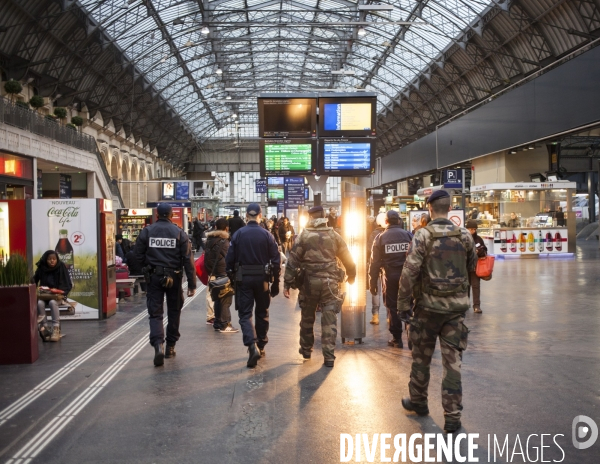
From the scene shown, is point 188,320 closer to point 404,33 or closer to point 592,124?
point 592,124

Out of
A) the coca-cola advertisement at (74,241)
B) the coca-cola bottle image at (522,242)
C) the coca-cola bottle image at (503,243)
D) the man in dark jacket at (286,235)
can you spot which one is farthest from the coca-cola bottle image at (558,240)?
the coca-cola advertisement at (74,241)

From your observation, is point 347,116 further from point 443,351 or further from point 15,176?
point 15,176

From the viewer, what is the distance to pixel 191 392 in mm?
5988

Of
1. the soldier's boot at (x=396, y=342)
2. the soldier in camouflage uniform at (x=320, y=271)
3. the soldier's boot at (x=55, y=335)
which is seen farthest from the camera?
the soldier's boot at (x=55, y=335)

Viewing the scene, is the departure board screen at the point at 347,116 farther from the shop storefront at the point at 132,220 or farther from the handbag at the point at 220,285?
the shop storefront at the point at 132,220

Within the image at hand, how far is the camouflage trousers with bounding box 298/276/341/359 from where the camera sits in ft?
23.1

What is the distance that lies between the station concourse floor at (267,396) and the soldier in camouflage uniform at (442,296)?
39 cm

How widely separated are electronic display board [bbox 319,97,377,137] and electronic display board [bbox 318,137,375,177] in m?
0.16

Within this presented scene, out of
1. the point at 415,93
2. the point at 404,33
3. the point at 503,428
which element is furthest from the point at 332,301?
the point at 415,93

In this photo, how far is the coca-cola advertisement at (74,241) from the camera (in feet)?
36.0

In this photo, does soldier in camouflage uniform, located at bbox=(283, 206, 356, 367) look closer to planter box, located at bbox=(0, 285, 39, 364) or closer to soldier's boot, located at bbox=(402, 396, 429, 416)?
soldier's boot, located at bbox=(402, 396, 429, 416)

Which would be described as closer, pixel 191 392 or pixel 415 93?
pixel 191 392

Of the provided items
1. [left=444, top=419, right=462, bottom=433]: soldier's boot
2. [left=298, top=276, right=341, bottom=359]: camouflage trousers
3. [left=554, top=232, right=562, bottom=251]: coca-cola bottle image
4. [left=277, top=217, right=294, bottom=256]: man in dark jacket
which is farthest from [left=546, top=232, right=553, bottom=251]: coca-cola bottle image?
[left=444, top=419, right=462, bottom=433]: soldier's boot

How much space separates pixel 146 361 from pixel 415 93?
42966mm
